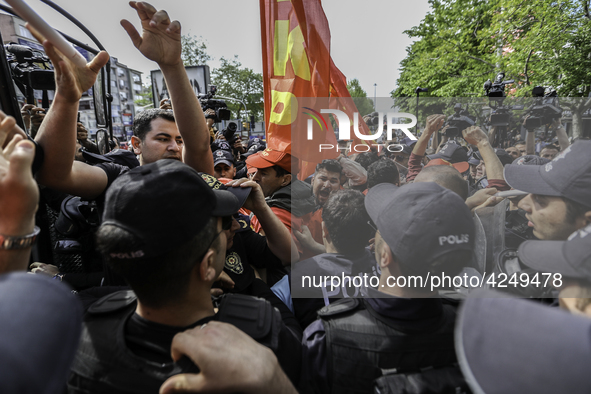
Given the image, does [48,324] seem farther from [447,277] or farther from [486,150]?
[486,150]

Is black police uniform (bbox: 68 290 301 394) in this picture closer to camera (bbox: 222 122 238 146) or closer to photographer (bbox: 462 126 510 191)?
photographer (bbox: 462 126 510 191)

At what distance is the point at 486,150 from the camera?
1.95 metres

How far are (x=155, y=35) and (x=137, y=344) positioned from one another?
5.12 feet

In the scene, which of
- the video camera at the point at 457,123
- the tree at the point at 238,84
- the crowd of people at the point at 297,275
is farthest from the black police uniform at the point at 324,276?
the tree at the point at 238,84

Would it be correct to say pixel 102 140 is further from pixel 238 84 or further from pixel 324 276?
pixel 238 84

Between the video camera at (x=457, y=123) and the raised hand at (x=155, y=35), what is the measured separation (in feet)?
6.16

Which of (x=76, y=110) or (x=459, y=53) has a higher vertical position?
(x=459, y=53)

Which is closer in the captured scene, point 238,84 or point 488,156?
point 488,156

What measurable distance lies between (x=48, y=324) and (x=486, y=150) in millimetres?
2198

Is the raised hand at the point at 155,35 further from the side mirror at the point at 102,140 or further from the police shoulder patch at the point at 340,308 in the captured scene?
the side mirror at the point at 102,140

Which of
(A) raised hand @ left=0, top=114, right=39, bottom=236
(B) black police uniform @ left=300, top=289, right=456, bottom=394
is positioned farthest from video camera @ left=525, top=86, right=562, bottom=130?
(A) raised hand @ left=0, top=114, right=39, bottom=236

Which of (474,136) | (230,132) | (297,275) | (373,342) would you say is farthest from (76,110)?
(230,132)

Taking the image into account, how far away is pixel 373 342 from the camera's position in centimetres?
123

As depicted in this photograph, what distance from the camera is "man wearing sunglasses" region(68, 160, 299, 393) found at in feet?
3.41
